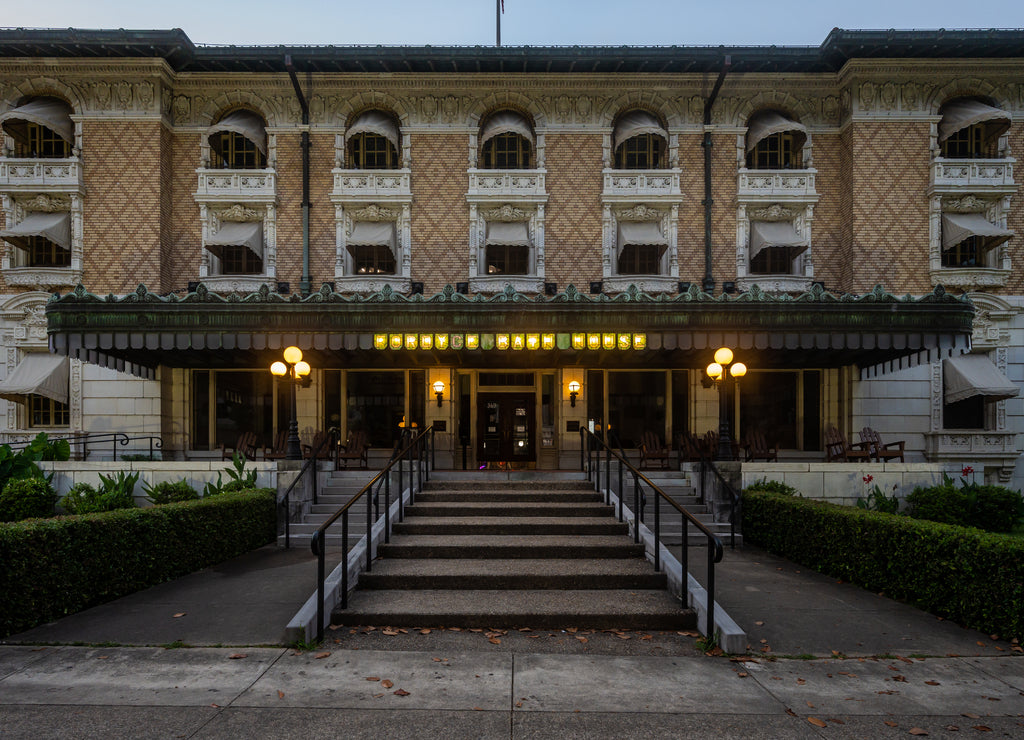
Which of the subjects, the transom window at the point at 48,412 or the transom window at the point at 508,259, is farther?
the transom window at the point at 508,259

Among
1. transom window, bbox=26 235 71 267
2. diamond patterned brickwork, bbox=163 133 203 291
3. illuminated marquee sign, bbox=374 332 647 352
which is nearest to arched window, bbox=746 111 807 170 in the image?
illuminated marquee sign, bbox=374 332 647 352

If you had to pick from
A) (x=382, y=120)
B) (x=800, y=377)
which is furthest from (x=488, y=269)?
(x=800, y=377)

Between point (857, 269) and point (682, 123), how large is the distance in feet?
21.5

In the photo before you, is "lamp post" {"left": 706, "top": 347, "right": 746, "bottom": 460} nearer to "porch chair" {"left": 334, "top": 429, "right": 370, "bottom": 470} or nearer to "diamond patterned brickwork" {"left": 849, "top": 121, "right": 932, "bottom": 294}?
"diamond patterned brickwork" {"left": 849, "top": 121, "right": 932, "bottom": 294}

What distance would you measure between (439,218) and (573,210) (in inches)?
156

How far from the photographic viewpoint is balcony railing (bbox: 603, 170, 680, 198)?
59.2 ft

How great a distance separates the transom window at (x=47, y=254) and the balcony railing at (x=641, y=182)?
15.9 m

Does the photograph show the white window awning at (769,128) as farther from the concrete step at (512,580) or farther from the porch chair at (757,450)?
the concrete step at (512,580)

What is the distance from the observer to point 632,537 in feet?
29.8

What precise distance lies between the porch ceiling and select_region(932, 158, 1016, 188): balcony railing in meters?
6.79

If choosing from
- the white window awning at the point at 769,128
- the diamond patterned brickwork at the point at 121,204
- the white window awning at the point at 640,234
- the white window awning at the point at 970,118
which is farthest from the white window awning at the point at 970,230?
the diamond patterned brickwork at the point at 121,204

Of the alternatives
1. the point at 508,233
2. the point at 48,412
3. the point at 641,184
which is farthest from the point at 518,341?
the point at 48,412

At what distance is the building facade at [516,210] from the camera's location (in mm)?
17375

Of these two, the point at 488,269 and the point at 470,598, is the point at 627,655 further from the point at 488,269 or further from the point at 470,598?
the point at 488,269
